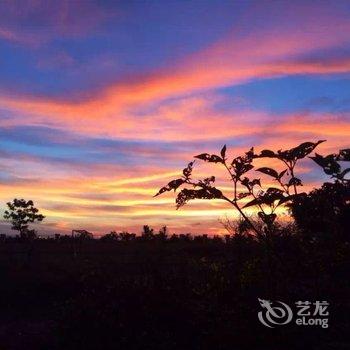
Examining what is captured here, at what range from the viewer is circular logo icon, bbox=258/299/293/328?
238 inches

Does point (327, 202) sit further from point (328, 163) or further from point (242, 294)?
point (242, 294)

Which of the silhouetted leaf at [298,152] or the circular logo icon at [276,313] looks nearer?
the silhouetted leaf at [298,152]

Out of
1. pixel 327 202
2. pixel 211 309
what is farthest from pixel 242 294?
pixel 327 202

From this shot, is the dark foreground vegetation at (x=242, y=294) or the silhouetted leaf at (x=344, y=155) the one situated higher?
the silhouetted leaf at (x=344, y=155)

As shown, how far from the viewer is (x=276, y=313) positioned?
6117mm

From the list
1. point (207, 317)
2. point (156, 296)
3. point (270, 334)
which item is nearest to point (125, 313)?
point (156, 296)

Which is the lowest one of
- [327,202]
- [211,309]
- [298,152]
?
[211,309]

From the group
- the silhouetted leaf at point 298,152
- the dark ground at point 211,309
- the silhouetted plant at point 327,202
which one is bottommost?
the dark ground at point 211,309

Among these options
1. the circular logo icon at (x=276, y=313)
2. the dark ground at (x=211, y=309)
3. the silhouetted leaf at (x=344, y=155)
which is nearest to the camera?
the silhouetted leaf at (x=344, y=155)

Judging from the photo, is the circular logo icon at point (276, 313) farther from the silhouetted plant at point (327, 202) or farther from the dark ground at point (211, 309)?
the silhouetted plant at point (327, 202)

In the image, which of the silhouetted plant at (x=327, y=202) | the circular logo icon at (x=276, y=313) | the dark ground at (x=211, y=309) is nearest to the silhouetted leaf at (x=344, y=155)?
the silhouetted plant at (x=327, y=202)

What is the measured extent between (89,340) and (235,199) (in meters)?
3.23

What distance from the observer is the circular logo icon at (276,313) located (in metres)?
6.04

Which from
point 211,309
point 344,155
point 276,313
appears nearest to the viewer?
point 344,155
